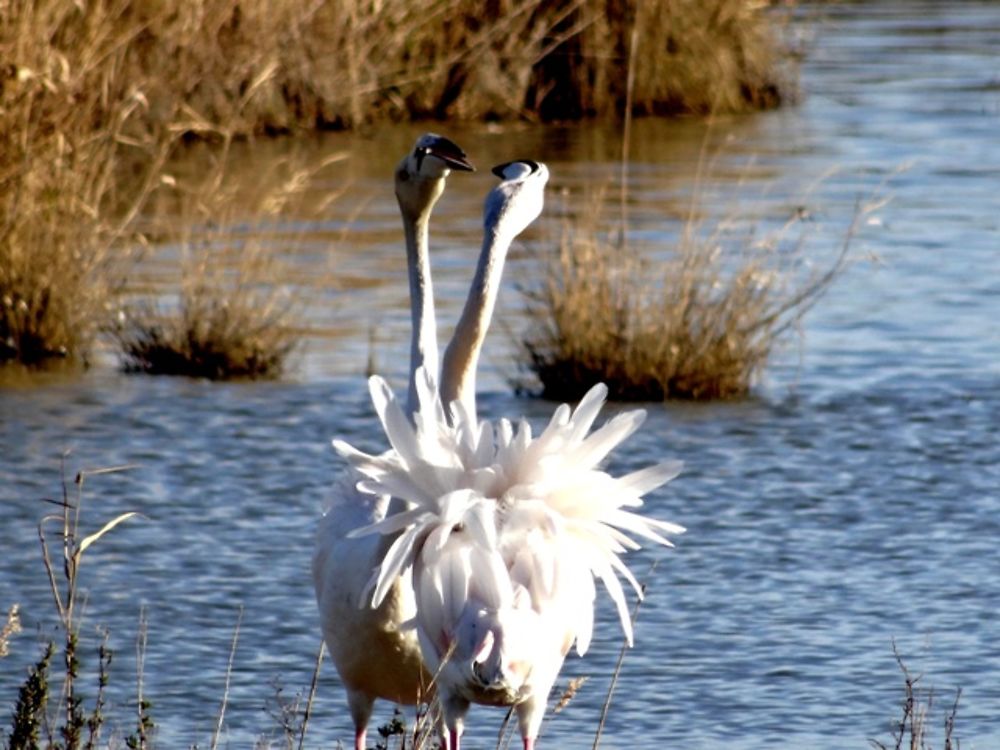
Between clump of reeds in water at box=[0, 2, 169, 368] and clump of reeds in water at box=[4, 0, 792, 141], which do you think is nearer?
clump of reeds in water at box=[0, 2, 169, 368]

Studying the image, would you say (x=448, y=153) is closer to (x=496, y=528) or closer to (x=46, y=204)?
(x=496, y=528)

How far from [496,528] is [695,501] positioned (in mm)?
4525

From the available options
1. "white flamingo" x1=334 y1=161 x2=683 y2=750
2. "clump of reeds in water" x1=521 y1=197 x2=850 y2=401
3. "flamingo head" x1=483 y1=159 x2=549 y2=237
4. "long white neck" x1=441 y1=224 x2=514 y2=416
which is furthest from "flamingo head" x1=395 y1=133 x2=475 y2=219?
"clump of reeds in water" x1=521 y1=197 x2=850 y2=401

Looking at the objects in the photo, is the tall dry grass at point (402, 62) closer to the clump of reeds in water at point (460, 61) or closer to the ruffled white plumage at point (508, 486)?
the clump of reeds in water at point (460, 61)

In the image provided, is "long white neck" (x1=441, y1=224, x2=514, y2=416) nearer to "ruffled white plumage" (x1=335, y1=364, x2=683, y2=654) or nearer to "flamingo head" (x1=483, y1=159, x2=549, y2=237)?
"flamingo head" (x1=483, y1=159, x2=549, y2=237)

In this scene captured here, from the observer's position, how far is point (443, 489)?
14.6ft

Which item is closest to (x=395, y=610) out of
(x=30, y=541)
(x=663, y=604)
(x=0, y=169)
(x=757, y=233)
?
(x=663, y=604)

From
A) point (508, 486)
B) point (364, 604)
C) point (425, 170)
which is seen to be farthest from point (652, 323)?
point (508, 486)

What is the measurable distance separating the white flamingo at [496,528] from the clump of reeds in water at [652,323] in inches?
204

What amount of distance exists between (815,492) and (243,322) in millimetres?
3024

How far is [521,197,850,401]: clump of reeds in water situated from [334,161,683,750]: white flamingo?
518cm

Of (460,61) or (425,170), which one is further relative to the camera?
(460,61)

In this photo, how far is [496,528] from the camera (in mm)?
4480

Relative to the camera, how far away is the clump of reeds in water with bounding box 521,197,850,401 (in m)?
9.87
